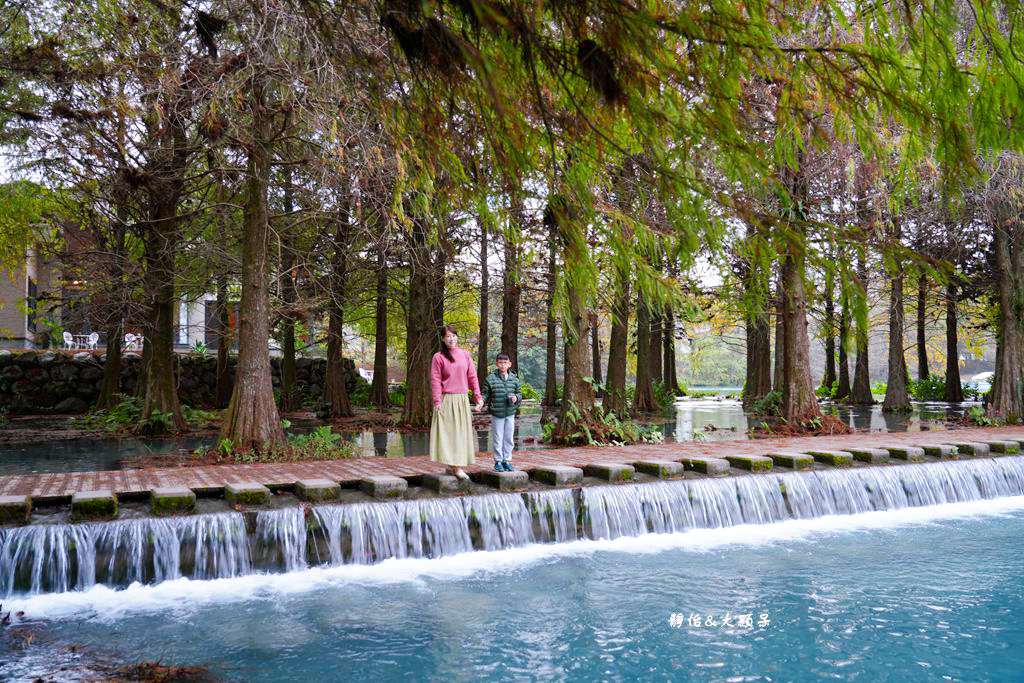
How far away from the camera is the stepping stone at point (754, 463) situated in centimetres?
1236

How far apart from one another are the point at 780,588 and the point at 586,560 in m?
2.20

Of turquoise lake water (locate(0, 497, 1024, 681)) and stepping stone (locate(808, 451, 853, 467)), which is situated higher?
stepping stone (locate(808, 451, 853, 467))

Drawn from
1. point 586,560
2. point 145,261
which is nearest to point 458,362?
point 586,560

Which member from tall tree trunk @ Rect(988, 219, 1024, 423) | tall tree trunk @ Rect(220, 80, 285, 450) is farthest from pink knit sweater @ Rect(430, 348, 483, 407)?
tall tree trunk @ Rect(988, 219, 1024, 423)

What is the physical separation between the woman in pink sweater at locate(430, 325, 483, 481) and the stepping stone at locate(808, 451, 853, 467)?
614cm

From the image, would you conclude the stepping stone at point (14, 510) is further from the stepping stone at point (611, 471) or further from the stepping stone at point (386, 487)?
the stepping stone at point (611, 471)

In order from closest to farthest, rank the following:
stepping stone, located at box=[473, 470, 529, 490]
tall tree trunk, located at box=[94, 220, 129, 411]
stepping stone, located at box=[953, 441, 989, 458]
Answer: stepping stone, located at box=[473, 470, 529, 490] → stepping stone, located at box=[953, 441, 989, 458] → tall tree trunk, located at box=[94, 220, 129, 411]

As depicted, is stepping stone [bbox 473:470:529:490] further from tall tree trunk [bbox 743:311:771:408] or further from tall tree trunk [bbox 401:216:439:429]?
tall tree trunk [bbox 743:311:771:408]

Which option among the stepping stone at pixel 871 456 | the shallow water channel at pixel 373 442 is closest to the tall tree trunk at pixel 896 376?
the shallow water channel at pixel 373 442

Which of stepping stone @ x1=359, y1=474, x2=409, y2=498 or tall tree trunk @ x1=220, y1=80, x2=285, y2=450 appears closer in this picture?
stepping stone @ x1=359, y1=474, x2=409, y2=498

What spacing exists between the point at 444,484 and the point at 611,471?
2416 mm

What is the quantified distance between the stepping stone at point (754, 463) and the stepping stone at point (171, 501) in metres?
7.93

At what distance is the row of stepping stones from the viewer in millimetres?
8344

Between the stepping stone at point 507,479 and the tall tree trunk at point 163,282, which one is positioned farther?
the tall tree trunk at point 163,282
